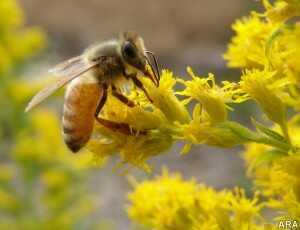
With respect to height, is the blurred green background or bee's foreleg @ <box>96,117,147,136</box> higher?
the blurred green background

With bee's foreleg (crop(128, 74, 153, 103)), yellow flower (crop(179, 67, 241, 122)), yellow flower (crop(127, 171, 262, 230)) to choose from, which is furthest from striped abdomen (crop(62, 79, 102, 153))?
yellow flower (crop(127, 171, 262, 230))

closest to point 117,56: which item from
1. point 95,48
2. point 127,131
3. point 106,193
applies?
point 95,48

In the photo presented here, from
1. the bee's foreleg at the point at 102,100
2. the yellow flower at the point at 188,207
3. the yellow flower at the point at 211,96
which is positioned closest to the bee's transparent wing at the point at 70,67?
the bee's foreleg at the point at 102,100

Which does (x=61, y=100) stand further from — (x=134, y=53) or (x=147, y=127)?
(x=147, y=127)

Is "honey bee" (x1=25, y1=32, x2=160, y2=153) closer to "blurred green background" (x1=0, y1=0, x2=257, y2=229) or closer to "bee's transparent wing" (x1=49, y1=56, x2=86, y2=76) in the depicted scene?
"bee's transparent wing" (x1=49, y1=56, x2=86, y2=76)

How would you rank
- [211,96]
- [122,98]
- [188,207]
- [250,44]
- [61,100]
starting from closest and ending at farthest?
[211,96] → [122,98] → [250,44] → [188,207] → [61,100]

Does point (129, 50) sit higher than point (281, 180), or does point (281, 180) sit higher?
point (129, 50)

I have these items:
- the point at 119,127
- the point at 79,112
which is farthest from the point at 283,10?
the point at 79,112
